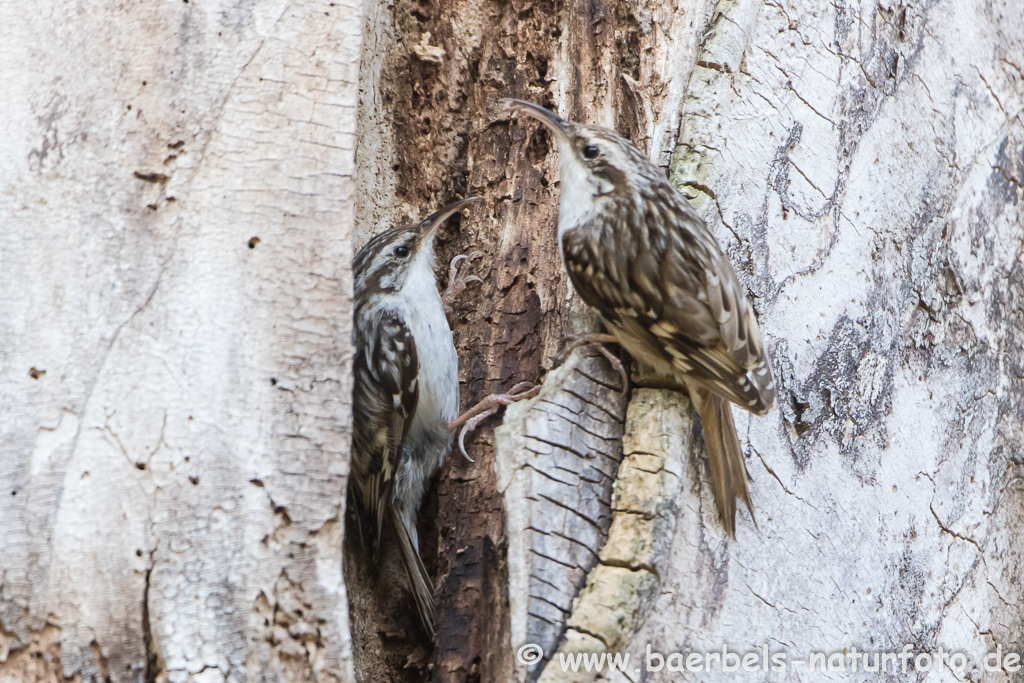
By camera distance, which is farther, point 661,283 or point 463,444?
point 463,444

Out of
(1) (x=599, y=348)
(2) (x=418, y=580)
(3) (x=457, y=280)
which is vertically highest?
(3) (x=457, y=280)

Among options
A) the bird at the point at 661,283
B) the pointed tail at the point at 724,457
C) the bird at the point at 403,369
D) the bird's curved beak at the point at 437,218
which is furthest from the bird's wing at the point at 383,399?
the pointed tail at the point at 724,457

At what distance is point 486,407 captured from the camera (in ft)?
7.30

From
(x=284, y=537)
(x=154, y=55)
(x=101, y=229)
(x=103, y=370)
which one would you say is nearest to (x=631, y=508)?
(x=284, y=537)

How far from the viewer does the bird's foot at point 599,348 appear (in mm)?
1901

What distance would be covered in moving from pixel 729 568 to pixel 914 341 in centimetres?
74

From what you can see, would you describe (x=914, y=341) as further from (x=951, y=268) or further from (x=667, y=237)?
(x=667, y=237)

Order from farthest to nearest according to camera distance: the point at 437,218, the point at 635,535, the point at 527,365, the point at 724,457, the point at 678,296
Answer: the point at 437,218 < the point at 527,365 < the point at 678,296 < the point at 724,457 < the point at 635,535

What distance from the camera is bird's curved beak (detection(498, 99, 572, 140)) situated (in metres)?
2.25

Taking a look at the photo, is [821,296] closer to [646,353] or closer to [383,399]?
[646,353]

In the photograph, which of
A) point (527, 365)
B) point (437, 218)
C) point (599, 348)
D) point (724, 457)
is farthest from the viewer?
point (437, 218)

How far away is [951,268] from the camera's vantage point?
215 cm

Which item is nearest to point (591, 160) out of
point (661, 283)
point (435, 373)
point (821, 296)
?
point (661, 283)

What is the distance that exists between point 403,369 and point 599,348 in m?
0.78
